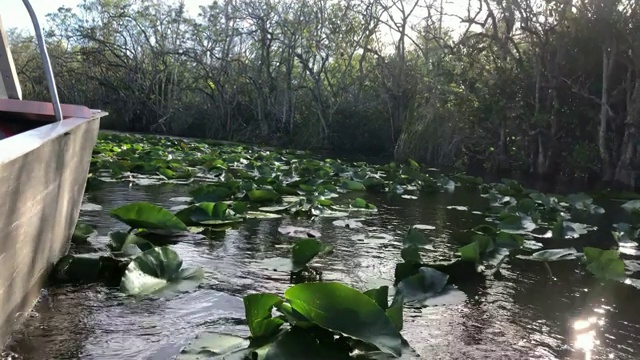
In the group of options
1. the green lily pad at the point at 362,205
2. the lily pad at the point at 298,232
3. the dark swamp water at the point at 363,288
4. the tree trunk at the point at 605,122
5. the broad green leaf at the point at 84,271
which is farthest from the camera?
the tree trunk at the point at 605,122

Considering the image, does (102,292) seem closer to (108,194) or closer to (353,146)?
(108,194)

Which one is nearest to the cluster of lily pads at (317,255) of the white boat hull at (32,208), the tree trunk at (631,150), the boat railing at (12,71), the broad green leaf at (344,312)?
the broad green leaf at (344,312)

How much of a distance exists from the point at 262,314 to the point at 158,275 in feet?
2.95

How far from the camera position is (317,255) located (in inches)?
129

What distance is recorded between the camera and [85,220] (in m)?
3.89

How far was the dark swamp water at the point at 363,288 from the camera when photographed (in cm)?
197

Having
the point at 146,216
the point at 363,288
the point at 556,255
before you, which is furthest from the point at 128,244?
the point at 556,255

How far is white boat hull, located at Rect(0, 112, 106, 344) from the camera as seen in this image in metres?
1.52

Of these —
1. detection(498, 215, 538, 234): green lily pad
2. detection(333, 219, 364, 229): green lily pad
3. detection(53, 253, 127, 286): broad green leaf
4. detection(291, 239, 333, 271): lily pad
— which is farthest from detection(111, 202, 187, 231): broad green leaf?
detection(498, 215, 538, 234): green lily pad

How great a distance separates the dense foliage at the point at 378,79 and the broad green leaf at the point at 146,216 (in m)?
9.02

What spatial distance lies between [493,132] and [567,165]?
185 cm

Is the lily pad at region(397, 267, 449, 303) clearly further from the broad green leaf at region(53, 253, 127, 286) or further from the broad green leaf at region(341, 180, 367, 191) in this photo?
the broad green leaf at region(341, 180, 367, 191)

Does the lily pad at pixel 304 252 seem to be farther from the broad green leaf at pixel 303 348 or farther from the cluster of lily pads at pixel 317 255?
the broad green leaf at pixel 303 348

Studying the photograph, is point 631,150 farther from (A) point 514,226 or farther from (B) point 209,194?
(B) point 209,194
